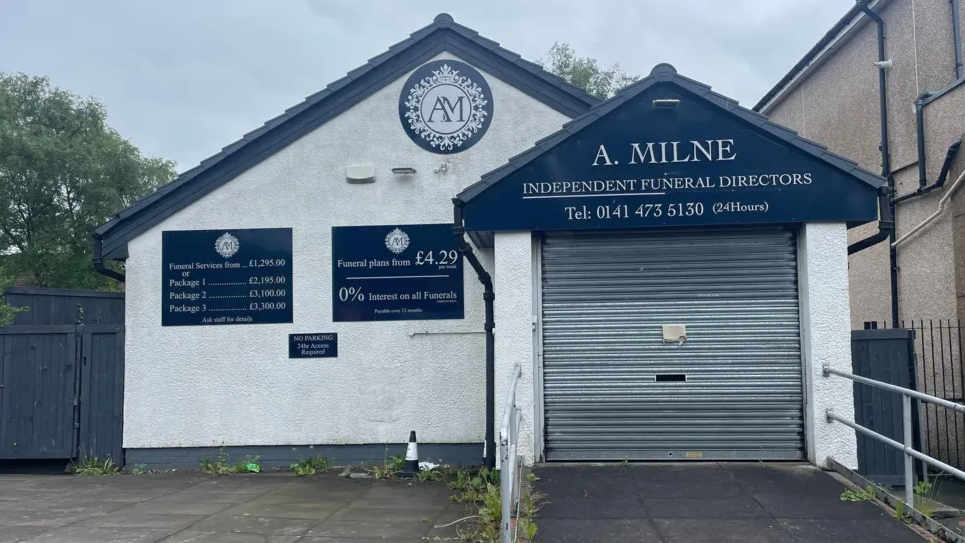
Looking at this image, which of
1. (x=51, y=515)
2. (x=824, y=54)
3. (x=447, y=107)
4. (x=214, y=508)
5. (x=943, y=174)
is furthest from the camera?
(x=824, y=54)

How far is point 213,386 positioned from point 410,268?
277 cm

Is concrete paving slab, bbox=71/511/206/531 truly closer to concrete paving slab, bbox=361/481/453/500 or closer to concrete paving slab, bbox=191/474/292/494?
concrete paving slab, bbox=191/474/292/494

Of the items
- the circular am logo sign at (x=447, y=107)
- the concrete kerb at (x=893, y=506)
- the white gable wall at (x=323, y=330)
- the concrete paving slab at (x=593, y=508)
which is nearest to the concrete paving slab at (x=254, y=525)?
the concrete paving slab at (x=593, y=508)

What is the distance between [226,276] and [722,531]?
21.2ft

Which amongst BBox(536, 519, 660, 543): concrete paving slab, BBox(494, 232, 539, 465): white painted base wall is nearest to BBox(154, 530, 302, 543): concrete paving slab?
BBox(536, 519, 660, 543): concrete paving slab

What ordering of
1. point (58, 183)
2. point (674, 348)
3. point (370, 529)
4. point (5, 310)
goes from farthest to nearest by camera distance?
point (58, 183) → point (5, 310) → point (674, 348) → point (370, 529)

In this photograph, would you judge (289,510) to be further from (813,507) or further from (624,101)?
(624,101)

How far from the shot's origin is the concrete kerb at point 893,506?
523 cm

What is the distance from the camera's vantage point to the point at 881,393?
8016 mm

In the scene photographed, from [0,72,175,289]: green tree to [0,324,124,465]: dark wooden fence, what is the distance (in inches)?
702

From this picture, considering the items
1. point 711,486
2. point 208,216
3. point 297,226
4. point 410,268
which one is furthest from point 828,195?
point 208,216

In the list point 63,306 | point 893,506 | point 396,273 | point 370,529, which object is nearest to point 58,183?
point 63,306

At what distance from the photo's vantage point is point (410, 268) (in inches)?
361

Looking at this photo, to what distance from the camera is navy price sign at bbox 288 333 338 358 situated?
9.10 metres
